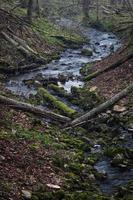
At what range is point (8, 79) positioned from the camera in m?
24.2

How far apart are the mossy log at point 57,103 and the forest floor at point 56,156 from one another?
1390 millimetres

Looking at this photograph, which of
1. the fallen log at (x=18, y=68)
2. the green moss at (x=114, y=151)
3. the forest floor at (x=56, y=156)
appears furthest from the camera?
the fallen log at (x=18, y=68)

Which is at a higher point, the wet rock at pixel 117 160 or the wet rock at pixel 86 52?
the wet rock at pixel 117 160

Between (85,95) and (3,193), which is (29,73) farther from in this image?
(3,193)

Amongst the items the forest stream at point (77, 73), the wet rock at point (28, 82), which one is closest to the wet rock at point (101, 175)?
the forest stream at point (77, 73)

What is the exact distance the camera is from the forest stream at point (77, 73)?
12.9 meters

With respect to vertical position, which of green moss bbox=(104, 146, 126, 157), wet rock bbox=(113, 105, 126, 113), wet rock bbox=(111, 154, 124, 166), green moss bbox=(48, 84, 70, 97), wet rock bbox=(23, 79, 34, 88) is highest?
wet rock bbox=(111, 154, 124, 166)

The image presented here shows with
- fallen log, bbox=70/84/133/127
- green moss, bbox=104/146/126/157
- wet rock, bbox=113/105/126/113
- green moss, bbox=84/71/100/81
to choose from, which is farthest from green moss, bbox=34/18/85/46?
green moss, bbox=104/146/126/157

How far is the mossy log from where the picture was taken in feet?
60.8

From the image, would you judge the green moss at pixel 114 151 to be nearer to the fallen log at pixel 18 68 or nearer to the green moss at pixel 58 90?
the green moss at pixel 58 90

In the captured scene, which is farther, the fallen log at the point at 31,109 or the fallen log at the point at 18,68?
the fallen log at the point at 18,68

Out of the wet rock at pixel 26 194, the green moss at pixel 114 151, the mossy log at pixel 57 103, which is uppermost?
the wet rock at pixel 26 194

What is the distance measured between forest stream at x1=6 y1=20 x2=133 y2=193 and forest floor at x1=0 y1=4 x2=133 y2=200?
263 mm

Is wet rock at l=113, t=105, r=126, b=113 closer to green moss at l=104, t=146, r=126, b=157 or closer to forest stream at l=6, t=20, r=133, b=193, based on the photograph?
forest stream at l=6, t=20, r=133, b=193
